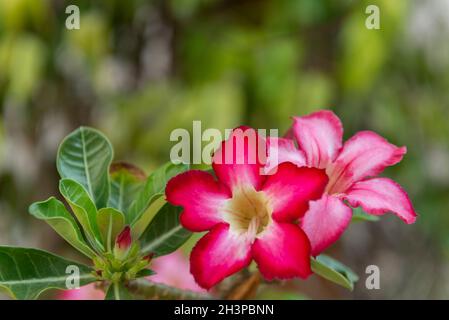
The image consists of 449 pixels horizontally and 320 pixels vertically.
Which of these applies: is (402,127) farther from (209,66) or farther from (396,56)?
(209,66)

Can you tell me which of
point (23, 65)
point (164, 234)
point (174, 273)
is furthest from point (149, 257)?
point (23, 65)

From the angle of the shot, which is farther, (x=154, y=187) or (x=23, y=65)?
(x=23, y=65)

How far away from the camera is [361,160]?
1.01ft

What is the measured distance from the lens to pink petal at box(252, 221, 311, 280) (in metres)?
0.27

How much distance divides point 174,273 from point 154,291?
0.19 metres

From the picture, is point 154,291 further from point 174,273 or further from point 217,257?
point 174,273

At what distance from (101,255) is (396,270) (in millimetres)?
1896

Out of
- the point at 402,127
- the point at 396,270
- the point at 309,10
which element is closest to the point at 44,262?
the point at 309,10

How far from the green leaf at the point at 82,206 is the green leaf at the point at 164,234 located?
22 millimetres

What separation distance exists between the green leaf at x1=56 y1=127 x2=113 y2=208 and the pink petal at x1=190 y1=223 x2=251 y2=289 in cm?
7

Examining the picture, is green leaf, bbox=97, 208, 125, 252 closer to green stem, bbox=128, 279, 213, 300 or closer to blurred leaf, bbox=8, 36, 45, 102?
green stem, bbox=128, 279, 213, 300

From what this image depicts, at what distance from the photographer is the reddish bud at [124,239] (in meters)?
0.30

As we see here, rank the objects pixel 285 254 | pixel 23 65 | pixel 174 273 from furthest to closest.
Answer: pixel 23 65 < pixel 174 273 < pixel 285 254

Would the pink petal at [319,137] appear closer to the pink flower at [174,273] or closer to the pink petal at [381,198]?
the pink petal at [381,198]
